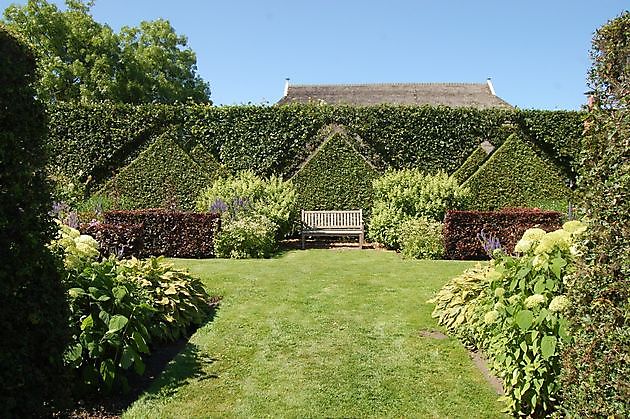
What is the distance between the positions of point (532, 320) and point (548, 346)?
21 cm

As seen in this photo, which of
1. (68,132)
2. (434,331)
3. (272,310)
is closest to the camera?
(434,331)

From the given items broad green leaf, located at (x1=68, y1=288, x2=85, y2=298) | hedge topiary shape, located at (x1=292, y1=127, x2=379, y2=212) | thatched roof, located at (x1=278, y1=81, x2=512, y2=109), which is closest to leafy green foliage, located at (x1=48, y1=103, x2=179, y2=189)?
hedge topiary shape, located at (x1=292, y1=127, x2=379, y2=212)

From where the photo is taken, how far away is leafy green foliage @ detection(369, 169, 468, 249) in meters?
12.0

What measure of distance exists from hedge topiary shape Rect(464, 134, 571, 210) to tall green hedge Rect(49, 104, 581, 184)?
21.9 inches

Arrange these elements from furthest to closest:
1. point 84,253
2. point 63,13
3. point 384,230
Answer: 1. point 63,13
2. point 384,230
3. point 84,253

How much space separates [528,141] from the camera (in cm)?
1497

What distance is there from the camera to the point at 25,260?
9.75ft

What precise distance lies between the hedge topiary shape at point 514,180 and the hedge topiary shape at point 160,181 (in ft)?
24.7

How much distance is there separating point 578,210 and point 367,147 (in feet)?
38.2

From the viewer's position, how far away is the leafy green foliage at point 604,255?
2744 millimetres

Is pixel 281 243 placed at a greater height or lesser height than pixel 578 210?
lesser

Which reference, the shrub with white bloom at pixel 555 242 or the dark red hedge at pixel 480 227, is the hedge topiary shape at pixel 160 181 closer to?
the dark red hedge at pixel 480 227

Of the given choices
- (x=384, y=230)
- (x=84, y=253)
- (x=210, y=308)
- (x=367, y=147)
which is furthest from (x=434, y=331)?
(x=367, y=147)

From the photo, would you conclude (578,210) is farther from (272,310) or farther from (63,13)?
(63,13)
